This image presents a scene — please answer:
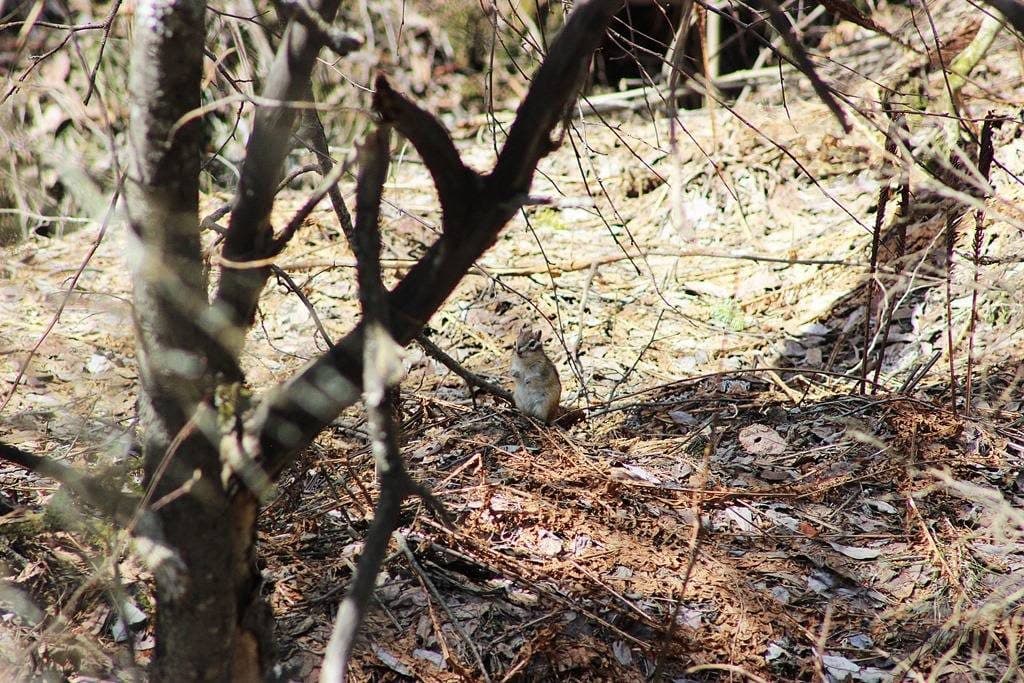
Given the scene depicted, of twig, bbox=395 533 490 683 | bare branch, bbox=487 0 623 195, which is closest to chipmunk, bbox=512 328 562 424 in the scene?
twig, bbox=395 533 490 683

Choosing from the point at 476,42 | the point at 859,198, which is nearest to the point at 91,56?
the point at 476,42

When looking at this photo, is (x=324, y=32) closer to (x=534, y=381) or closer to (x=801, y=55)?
(x=801, y=55)

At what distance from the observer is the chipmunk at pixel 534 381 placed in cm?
341

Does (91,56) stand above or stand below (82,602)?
above

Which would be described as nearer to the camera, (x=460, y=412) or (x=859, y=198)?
(x=460, y=412)

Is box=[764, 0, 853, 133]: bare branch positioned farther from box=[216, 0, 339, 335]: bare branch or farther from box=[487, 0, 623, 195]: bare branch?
box=[216, 0, 339, 335]: bare branch

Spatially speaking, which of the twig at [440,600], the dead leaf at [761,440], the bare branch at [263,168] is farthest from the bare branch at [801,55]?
the dead leaf at [761,440]

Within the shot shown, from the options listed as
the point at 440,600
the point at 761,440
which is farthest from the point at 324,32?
the point at 761,440

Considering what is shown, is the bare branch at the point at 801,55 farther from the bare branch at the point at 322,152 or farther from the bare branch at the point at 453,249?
the bare branch at the point at 322,152

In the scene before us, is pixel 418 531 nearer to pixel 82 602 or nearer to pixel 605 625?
pixel 605 625

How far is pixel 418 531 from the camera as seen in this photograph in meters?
2.57

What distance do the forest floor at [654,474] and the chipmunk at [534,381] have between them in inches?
5.8

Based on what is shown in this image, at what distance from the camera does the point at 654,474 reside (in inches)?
120

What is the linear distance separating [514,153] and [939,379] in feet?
9.95
